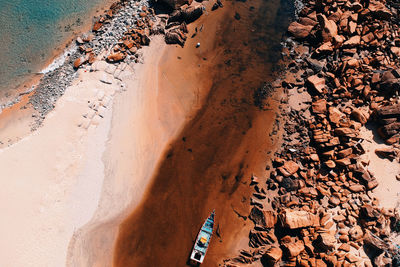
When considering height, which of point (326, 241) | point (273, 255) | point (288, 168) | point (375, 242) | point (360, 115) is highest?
point (360, 115)

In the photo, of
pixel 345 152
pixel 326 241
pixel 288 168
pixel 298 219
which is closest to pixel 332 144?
pixel 345 152

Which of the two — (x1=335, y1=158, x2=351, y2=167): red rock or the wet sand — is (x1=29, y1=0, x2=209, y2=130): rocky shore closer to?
the wet sand

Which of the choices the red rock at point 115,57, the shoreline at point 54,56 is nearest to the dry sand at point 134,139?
the red rock at point 115,57

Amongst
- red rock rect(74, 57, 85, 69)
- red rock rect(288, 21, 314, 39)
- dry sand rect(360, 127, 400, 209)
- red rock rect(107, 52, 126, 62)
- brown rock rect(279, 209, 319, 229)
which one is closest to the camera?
brown rock rect(279, 209, 319, 229)

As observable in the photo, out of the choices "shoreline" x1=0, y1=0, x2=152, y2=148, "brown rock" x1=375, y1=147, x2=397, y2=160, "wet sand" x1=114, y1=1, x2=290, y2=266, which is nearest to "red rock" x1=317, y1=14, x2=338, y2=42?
"wet sand" x1=114, y1=1, x2=290, y2=266

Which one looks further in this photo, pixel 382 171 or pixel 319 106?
Answer: pixel 319 106

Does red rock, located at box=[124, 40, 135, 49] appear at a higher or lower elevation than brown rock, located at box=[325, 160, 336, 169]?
higher

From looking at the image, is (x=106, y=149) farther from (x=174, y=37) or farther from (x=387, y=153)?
(x=387, y=153)
